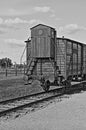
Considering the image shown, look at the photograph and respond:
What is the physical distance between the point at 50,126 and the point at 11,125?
125 centimetres

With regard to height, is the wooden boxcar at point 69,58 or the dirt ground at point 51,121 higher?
the wooden boxcar at point 69,58

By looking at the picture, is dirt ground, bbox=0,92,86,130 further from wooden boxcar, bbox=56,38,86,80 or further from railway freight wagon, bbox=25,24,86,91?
wooden boxcar, bbox=56,38,86,80

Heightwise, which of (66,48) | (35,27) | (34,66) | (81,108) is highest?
(35,27)

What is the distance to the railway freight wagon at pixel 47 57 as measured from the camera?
64.5 ft

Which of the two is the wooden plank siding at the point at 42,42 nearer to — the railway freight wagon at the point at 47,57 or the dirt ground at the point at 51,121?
the railway freight wagon at the point at 47,57

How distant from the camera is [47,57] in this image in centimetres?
1983

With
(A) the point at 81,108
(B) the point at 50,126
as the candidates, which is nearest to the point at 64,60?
(A) the point at 81,108

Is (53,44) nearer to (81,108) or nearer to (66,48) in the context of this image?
(66,48)

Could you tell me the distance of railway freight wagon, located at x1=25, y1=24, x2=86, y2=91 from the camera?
19656 mm

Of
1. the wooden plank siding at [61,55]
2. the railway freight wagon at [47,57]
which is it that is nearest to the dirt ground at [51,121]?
the railway freight wagon at [47,57]

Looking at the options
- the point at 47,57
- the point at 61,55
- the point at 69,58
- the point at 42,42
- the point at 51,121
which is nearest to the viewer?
the point at 51,121

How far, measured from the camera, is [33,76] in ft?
63.5

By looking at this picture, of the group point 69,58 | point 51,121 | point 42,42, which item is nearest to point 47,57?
point 42,42

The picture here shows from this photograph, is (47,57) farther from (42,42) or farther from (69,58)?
(69,58)
